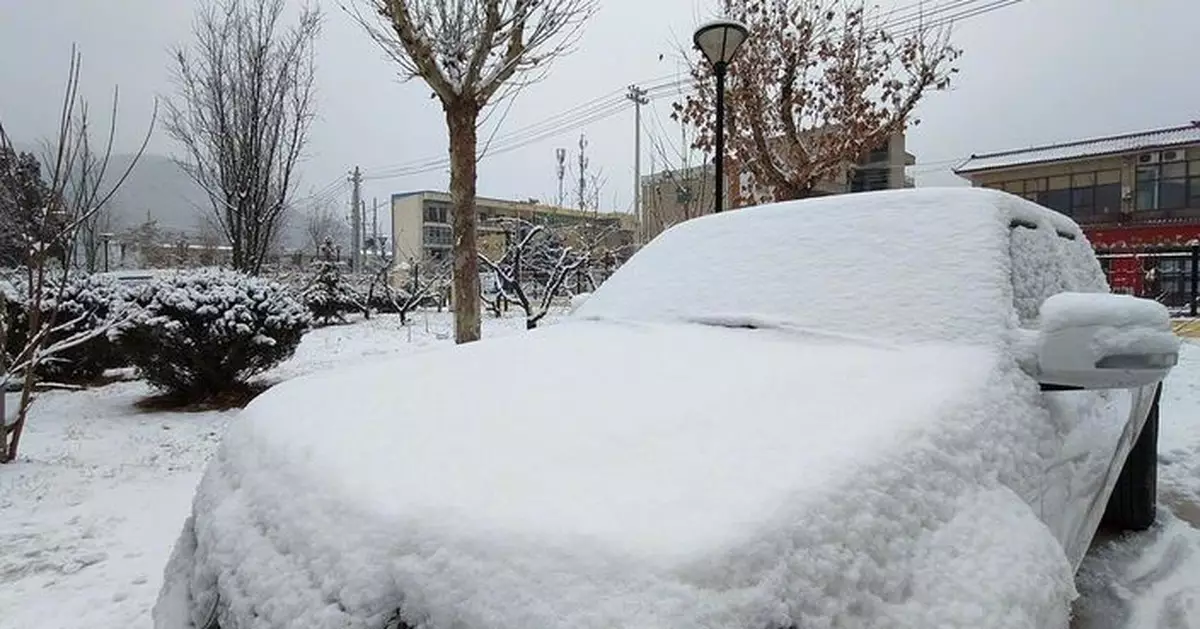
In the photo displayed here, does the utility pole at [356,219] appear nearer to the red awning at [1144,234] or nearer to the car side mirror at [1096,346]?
the red awning at [1144,234]

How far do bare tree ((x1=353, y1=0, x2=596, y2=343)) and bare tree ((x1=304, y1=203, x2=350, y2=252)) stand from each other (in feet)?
81.4

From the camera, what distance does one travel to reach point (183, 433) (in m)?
5.89

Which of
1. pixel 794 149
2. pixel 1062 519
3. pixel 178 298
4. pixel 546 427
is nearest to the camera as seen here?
pixel 546 427

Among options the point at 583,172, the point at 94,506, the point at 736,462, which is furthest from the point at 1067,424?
the point at 583,172

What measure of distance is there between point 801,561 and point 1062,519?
3.81ft

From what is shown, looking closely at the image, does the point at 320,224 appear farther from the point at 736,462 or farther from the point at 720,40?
the point at 736,462

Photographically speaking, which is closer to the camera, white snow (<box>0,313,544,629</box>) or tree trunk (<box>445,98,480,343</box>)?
white snow (<box>0,313,544,629</box>)

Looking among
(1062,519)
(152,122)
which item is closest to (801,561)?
(1062,519)

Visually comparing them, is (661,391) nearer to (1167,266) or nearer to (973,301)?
(973,301)

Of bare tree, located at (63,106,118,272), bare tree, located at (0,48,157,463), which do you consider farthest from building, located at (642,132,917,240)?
bare tree, located at (0,48,157,463)

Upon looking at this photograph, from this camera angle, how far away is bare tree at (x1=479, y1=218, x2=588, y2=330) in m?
12.5

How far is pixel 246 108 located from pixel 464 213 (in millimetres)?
7075

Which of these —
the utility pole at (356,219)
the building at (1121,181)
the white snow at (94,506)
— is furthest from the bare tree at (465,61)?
the utility pole at (356,219)

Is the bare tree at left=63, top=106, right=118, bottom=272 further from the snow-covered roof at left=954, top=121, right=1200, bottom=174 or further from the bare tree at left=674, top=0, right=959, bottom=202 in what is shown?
the snow-covered roof at left=954, top=121, right=1200, bottom=174
